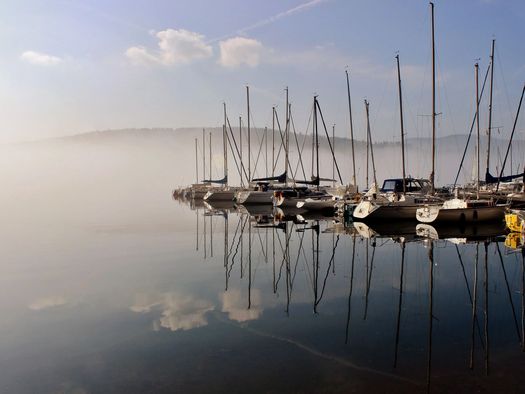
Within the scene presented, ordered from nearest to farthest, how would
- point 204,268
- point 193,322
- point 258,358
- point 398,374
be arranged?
1. point 398,374
2. point 258,358
3. point 193,322
4. point 204,268

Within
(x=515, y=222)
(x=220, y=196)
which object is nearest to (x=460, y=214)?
(x=515, y=222)

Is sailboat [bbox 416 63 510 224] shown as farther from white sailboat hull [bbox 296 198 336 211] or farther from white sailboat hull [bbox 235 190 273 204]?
white sailboat hull [bbox 235 190 273 204]

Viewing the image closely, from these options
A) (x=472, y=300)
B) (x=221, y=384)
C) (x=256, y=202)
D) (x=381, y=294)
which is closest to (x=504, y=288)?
(x=472, y=300)

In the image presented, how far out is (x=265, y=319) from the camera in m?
12.3

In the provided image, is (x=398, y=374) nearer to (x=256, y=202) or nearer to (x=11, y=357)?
(x=11, y=357)

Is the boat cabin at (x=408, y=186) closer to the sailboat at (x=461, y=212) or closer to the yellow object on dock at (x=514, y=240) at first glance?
the sailboat at (x=461, y=212)

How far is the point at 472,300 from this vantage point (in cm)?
1412

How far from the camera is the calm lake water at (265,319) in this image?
28.4 ft

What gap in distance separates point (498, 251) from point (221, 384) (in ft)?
59.2

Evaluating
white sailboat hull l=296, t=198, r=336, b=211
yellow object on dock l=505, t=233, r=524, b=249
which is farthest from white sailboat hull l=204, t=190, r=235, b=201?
yellow object on dock l=505, t=233, r=524, b=249

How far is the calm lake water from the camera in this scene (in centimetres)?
865

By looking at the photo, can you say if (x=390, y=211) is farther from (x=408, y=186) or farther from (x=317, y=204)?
(x=317, y=204)

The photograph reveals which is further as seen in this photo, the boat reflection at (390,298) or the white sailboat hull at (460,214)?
the white sailboat hull at (460,214)

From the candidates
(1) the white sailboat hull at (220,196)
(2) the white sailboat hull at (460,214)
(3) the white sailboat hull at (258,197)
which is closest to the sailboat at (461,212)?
(2) the white sailboat hull at (460,214)
